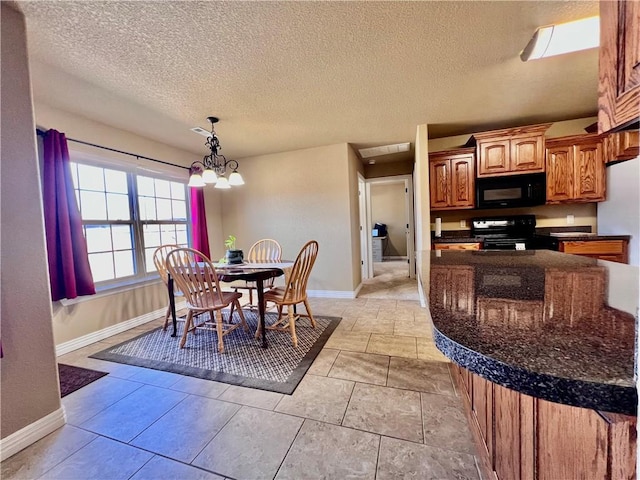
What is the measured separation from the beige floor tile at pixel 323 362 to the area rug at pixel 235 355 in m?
0.04

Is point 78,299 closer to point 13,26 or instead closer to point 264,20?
point 13,26

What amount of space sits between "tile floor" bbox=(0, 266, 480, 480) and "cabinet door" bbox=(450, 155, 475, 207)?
225cm

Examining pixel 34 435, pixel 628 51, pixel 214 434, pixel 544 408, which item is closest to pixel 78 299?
pixel 34 435

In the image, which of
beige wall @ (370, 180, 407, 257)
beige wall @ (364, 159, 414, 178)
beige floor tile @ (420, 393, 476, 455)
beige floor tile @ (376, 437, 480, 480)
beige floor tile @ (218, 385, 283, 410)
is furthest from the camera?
beige wall @ (370, 180, 407, 257)

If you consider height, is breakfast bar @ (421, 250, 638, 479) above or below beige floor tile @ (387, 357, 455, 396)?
above

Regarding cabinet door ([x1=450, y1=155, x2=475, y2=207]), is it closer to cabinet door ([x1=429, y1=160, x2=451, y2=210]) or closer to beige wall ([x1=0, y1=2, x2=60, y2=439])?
cabinet door ([x1=429, y1=160, x2=451, y2=210])

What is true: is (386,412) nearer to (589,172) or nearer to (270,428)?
(270,428)

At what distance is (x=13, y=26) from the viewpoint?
1.46 metres

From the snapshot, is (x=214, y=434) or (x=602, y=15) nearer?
(x=602, y=15)

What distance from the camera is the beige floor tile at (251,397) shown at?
1.72 m

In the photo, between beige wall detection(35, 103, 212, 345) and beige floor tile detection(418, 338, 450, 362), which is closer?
beige floor tile detection(418, 338, 450, 362)

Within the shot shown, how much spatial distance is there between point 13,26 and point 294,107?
193 centimetres

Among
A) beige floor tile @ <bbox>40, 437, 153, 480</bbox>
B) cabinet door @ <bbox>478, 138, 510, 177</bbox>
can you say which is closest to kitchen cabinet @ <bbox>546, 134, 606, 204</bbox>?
cabinet door @ <bbox>478, 138, 510, 177</bbox>

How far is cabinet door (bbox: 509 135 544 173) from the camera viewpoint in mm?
3260
